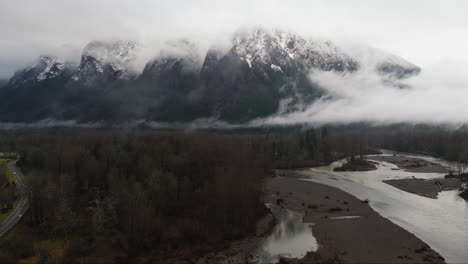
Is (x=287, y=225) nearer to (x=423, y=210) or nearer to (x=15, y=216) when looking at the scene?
(x=423, y=210)

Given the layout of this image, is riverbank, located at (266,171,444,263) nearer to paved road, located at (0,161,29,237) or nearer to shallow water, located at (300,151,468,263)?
shallow water, located at (300,151,468,263)

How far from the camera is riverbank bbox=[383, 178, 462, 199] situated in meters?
60.1

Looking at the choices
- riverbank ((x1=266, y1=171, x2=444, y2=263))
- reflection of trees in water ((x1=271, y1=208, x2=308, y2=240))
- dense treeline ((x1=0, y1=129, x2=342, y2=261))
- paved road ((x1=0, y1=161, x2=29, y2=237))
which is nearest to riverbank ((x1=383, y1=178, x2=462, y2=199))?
riverbank ((x1=266, y1=171, x2=444, y2=263))

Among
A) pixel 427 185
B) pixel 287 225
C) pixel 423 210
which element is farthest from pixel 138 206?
pixel 427 185

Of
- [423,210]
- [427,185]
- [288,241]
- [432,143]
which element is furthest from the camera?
[432,143]

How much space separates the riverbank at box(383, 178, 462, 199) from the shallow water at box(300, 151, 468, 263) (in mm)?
1813

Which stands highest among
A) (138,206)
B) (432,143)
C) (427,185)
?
(432,143)

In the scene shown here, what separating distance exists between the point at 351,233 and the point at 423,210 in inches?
810

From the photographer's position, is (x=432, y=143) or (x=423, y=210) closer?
(x=423, y=210)

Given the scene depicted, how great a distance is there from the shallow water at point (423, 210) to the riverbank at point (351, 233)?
2112 mm

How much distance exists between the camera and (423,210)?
47.9 meters

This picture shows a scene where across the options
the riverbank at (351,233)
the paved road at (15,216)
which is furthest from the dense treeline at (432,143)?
the paved road at (15,216)

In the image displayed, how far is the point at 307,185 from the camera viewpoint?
68.6 meters

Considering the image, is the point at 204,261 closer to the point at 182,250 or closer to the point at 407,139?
the point at 182,250
